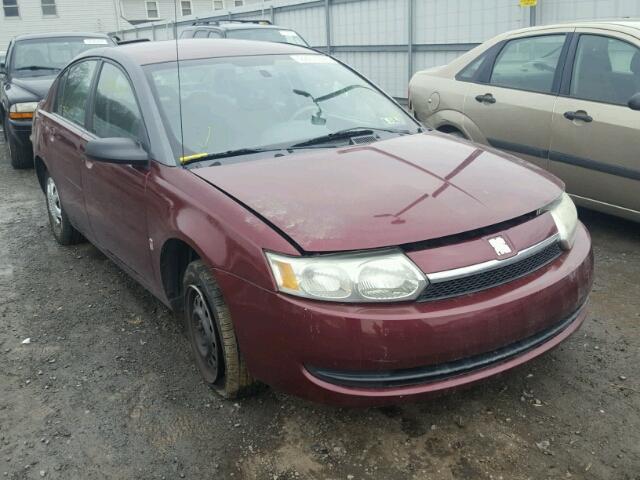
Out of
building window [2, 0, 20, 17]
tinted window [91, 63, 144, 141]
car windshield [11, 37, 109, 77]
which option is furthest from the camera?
building window [2, 0, 20, 17]

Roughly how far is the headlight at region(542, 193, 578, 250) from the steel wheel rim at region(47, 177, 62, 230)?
3.77 meters

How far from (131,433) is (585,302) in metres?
2.11

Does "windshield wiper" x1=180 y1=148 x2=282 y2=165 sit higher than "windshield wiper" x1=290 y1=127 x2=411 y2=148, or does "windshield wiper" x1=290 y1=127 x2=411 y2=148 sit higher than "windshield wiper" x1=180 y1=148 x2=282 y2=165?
"windshield wiper" x1=290 y1=127 x2=411 y2=148

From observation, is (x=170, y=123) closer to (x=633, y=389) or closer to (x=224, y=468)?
(x=224, y=468)

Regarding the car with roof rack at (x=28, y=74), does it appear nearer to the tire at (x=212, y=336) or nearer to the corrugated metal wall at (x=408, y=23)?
the corrugated metal wall at (x=408, y=23)

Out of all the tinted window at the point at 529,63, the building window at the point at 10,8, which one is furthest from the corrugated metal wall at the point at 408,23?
the building window at the point at 10,8

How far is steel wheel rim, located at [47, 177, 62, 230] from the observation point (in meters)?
5.10

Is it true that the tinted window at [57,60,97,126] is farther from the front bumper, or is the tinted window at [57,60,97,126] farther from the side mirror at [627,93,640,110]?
the side mirror at [627,93,640,110]

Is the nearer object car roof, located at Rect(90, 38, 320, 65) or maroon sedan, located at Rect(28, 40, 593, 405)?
maroon sedan, located at Rect(28, 40, 593, 405)

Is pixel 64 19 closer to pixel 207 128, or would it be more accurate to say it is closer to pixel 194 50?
pixel 194 50

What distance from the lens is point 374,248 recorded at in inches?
92.4

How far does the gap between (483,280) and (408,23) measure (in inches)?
377

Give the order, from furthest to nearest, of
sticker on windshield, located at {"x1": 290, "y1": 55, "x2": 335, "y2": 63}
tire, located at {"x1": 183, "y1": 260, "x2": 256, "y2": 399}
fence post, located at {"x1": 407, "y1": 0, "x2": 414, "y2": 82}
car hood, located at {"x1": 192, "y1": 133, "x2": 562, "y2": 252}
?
fence post, located at {"x1": 407, "y1": 0, "x2": 414, "y2": 82} < sticker on windshield, located at {"x1": 290, "y1": 55, "x2": 335, "y2": 63} < tire, located at {"x1": 183, "y1": 260, "x2": 256, "y2": 399} < car hood, located at {"x1": 192, "y1": 133, "x2": 562, "y2": 252}

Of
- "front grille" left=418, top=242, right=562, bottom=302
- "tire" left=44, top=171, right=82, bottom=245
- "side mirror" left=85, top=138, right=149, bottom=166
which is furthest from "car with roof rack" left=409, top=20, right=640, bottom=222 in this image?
"tire" left=44, top=171, right=82, bottom=245
